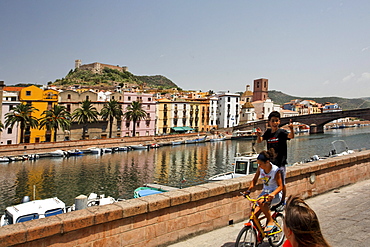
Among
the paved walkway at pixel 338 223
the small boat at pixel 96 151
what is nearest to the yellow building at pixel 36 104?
the small boat at pixel 96 151

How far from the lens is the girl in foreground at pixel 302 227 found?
204 cm

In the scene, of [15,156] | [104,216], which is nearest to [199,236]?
[104,216]

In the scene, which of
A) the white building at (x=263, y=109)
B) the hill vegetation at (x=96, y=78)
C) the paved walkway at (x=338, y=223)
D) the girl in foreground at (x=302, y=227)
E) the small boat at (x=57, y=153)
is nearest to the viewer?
the girl in foreground at (x=302, y=227)

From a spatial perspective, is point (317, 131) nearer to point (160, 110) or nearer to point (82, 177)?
point (160, 110)

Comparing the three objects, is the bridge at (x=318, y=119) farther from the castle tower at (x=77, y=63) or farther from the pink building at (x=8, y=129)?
the castle tower at (x=77, y=63)

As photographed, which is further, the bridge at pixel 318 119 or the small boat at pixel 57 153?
the bridge at pixel 318 119

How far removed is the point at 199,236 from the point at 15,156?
143 feet

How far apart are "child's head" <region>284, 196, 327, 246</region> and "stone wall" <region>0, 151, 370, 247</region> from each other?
3.07m

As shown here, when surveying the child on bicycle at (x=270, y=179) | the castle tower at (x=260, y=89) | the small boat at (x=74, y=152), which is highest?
the castle tower at (x=260, y=89)

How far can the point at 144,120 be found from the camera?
227 ft

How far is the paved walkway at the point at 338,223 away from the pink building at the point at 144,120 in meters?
59.4

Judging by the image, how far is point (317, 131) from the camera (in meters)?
89.1

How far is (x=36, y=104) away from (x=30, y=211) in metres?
44.9

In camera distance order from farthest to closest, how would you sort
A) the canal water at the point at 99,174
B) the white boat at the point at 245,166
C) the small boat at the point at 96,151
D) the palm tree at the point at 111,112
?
the palm tree at the point at 111,112 < the small boat at the point at 96,151 < the canal water at the point at 99,174 < the white boat at the point at 245,166
